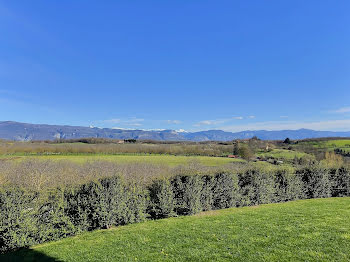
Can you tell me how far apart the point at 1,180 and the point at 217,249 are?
8.44 meters

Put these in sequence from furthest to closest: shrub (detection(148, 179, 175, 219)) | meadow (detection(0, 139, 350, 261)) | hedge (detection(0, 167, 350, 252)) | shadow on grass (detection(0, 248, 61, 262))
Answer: shrub (detection(148, 179, 175, 219)) < hedge (detection(0, 167, 350, 252)) < shadow on grass (detection(0, 248, 61, 262)) < meadow (detection(0, 139, 350, 261))

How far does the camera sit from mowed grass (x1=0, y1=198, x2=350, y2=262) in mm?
5440

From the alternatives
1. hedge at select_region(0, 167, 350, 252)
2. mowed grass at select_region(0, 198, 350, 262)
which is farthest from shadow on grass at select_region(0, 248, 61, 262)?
hedge at select_region(0, 167, 350, 252)

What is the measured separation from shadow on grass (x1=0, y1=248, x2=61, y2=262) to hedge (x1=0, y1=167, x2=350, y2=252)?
0.40 m

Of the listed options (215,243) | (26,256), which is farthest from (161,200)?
(26,256)

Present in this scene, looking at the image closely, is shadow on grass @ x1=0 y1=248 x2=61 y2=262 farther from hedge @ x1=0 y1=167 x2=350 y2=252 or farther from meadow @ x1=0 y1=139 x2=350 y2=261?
hedge @ x1=0 y1=167 x2=350 y2=252

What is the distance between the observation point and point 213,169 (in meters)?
13.8

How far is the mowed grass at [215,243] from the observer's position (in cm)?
544

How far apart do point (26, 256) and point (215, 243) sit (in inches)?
233

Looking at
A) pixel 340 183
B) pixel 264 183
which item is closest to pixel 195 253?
pixel 264 183

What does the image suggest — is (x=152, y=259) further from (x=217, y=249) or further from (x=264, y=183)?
(x=264, y=183)

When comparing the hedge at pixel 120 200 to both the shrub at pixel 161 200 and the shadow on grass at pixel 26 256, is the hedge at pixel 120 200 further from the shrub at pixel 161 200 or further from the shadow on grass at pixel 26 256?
the shadow on grass at pixel 26 256

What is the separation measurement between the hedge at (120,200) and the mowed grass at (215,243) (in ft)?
1.96

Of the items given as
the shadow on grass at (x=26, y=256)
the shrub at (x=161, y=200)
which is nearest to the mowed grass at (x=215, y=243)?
the shadow on grass at (x=26, y=256)
